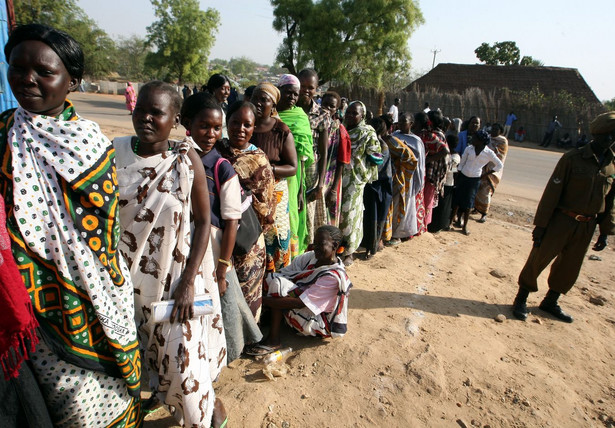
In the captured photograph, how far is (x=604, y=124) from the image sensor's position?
10.9 ft

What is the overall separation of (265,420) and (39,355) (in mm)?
1360

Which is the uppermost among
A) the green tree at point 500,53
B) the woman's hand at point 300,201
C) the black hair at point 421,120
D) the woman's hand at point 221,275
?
the green tree at point 500,53

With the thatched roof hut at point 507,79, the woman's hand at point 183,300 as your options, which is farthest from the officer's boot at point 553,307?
Result: the thatched roof hut at point 507,79

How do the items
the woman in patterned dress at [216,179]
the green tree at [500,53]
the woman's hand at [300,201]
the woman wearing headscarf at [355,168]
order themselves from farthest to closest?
1. the green tree at [500,53]
2. the woman wearing headscarf at [355,168]
3. the woman's hand at [300,201]
4. the woman in patterned dress at [216,179]

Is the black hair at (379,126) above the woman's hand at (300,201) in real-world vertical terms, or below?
above

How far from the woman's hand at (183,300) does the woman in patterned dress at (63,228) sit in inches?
9.7

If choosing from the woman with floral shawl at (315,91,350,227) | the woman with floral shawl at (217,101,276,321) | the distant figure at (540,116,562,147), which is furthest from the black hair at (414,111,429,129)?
the distant figure at (540,116,562,147)

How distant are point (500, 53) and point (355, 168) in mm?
48771

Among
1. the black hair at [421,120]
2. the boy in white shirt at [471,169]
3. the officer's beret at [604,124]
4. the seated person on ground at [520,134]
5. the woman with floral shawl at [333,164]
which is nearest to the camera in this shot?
the officer's beret at [604,124]

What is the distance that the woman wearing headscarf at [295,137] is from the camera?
335 centimetres

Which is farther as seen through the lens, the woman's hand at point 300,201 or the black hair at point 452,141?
the black hair at point 452,141

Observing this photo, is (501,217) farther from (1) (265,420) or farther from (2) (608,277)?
(1) (265,420)

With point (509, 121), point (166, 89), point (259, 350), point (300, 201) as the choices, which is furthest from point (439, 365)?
point (509, 121)

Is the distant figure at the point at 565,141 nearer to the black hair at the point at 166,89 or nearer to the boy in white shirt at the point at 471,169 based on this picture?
the boy in white shirt at the point at 471,169
